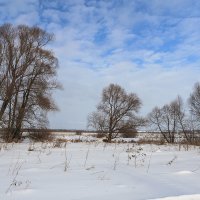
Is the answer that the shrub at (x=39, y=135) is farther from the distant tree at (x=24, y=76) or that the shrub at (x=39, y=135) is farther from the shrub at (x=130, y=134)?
the shrub at (x=130, y=134)

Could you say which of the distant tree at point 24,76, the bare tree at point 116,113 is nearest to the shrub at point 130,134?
the bare tree at point 116,113

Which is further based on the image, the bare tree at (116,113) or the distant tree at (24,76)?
the bare tree at (116,113)

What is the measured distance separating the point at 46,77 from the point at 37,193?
71.2ft

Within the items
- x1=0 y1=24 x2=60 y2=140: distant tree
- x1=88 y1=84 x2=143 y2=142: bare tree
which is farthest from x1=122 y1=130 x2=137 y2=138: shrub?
x1=0 y1=24 x2=60 y2=140: distant tree

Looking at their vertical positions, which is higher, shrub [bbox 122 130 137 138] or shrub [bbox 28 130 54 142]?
shrub [bbox 122 130 137 138]

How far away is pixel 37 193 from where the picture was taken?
393 centimetres

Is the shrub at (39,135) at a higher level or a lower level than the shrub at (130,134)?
lower

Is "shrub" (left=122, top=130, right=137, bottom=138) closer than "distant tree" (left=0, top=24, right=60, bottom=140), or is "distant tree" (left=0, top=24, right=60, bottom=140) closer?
"distant tree" (left=0, top=24, right=60, bottom=140)

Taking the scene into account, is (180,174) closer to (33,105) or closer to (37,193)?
(37,193)

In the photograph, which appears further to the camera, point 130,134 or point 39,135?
point 130,134

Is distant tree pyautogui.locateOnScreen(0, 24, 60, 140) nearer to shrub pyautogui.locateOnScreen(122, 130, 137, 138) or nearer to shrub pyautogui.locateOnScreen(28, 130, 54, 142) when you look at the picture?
shrub pyautogui.locateOnScreen(28, 130, 54, 142)

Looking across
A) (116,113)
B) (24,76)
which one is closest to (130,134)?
(116,113)

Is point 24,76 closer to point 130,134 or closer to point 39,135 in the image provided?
point 39,135

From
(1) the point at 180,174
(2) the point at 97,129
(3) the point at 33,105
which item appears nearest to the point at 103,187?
(1) the point at 180,174
